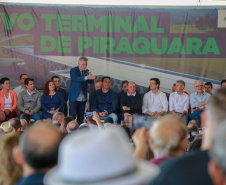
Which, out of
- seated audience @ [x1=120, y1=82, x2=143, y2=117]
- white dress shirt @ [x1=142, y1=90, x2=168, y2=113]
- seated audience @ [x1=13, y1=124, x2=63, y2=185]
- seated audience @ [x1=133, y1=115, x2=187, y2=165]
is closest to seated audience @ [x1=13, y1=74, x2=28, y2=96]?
seated audience @ [x1=120, y1=82, x2=143, y2=117]

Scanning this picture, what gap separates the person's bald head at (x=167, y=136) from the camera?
1.78 m

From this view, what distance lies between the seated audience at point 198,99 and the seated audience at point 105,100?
4.84 ft

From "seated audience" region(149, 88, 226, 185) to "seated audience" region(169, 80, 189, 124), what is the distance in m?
5.57

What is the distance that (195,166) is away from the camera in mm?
1543

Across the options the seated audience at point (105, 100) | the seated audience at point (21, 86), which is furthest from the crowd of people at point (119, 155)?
the seated audience at point (21, 86)

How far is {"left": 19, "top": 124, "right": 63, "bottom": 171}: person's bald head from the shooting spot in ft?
4.74

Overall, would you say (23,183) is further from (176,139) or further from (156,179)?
(176,139)

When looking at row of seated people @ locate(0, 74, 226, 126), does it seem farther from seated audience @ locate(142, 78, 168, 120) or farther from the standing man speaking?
the standing man speaking

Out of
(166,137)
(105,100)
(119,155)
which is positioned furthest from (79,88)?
(119,155)

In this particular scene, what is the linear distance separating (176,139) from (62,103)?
5.52 meters

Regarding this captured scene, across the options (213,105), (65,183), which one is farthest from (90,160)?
(213,105)

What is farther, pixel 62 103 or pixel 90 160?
pixel 62 103

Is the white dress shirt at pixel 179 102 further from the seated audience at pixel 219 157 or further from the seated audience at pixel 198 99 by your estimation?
the seated audience at pixel 219 157

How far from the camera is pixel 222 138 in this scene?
1.02m
